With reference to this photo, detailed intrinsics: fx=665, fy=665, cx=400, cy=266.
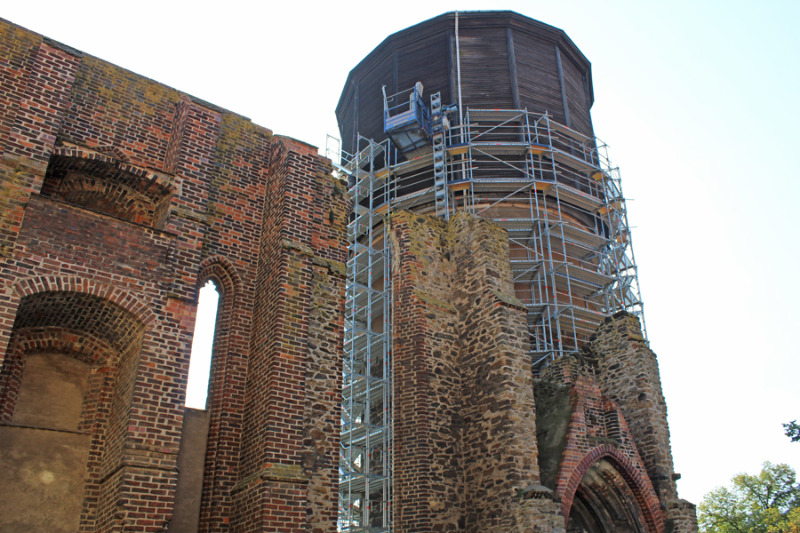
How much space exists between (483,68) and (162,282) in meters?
17.3

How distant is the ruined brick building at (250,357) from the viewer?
8.46 m

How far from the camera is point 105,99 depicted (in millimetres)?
10914

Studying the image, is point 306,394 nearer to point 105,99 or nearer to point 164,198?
point 164,198

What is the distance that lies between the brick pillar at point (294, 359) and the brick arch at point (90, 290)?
6.32 feet

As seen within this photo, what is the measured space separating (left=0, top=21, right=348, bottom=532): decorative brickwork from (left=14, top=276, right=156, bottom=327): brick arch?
0.02m

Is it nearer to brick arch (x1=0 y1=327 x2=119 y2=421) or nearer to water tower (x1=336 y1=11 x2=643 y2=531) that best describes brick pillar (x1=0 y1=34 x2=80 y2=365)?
brick arch (x1=0 y1=327 x2=119 y2=421)

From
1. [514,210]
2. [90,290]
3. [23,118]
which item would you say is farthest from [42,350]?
[514,210]

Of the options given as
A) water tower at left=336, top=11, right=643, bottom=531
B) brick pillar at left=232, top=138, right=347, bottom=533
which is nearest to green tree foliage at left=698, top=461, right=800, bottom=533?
water tower at left=336, top=11, right=643, bottom=531

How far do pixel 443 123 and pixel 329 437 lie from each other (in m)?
13.9

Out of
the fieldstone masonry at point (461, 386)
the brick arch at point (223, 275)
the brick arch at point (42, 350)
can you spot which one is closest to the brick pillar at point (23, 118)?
the brick arch at point (42, 350)

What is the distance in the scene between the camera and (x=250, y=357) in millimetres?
10344

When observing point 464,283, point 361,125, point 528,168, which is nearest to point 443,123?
point 528,168

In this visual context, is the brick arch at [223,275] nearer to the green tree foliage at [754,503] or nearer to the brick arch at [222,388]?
the brick arch at [222,388]

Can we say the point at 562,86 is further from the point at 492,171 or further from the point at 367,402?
the point at 367,402
